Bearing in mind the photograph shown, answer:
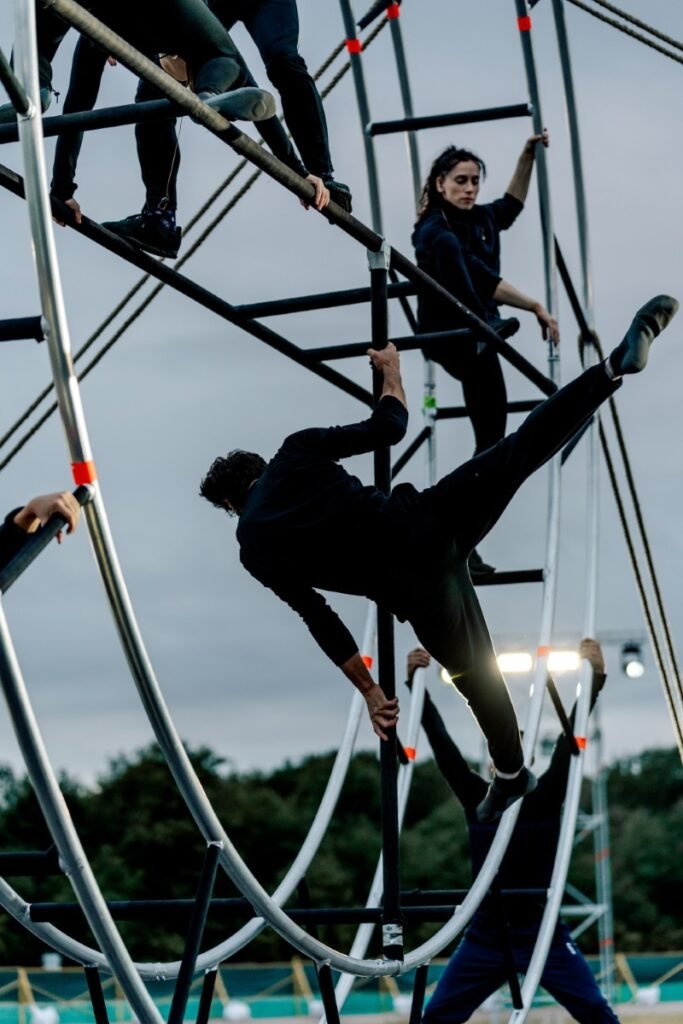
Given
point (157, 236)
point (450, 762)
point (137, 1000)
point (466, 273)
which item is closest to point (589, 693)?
point (450, 762)

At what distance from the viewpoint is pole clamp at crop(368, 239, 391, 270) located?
4965mm

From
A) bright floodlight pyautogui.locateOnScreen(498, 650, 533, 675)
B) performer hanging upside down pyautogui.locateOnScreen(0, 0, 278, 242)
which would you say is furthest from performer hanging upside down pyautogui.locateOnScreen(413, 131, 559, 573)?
bright floodlight pyautogui.locateOnScreen(498, 650, 533, 675)

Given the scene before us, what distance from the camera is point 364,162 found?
729 cm

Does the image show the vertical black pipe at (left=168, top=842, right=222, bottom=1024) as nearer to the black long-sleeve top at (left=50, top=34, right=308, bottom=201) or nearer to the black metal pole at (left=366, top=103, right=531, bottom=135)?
the black long-sleeve top at (left=50, top=34, right=308, bottom=201)

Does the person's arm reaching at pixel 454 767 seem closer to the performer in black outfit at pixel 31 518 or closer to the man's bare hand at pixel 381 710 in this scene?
the man's bare hand at pixel 381 710

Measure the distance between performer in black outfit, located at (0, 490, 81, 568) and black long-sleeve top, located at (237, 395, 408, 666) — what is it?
1077mm

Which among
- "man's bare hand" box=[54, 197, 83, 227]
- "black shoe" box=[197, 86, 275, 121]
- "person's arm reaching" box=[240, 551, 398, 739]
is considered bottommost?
"person's arm reaching" box=[240, 551, 398, 739]

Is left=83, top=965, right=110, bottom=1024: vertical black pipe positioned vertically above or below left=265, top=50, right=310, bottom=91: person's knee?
below

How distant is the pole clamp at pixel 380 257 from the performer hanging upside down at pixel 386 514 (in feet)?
1.04

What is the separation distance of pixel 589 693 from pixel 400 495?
8.21 feet

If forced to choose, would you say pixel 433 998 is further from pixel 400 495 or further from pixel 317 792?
pixel 317 792

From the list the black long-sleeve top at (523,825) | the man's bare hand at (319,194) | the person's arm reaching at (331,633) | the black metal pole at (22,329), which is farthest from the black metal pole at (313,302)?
the black long-sleeve top at (523,825)

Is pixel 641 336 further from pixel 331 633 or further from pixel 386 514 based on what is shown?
pixel 331 633

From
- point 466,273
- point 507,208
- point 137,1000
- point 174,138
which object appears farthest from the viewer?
point 507,208
